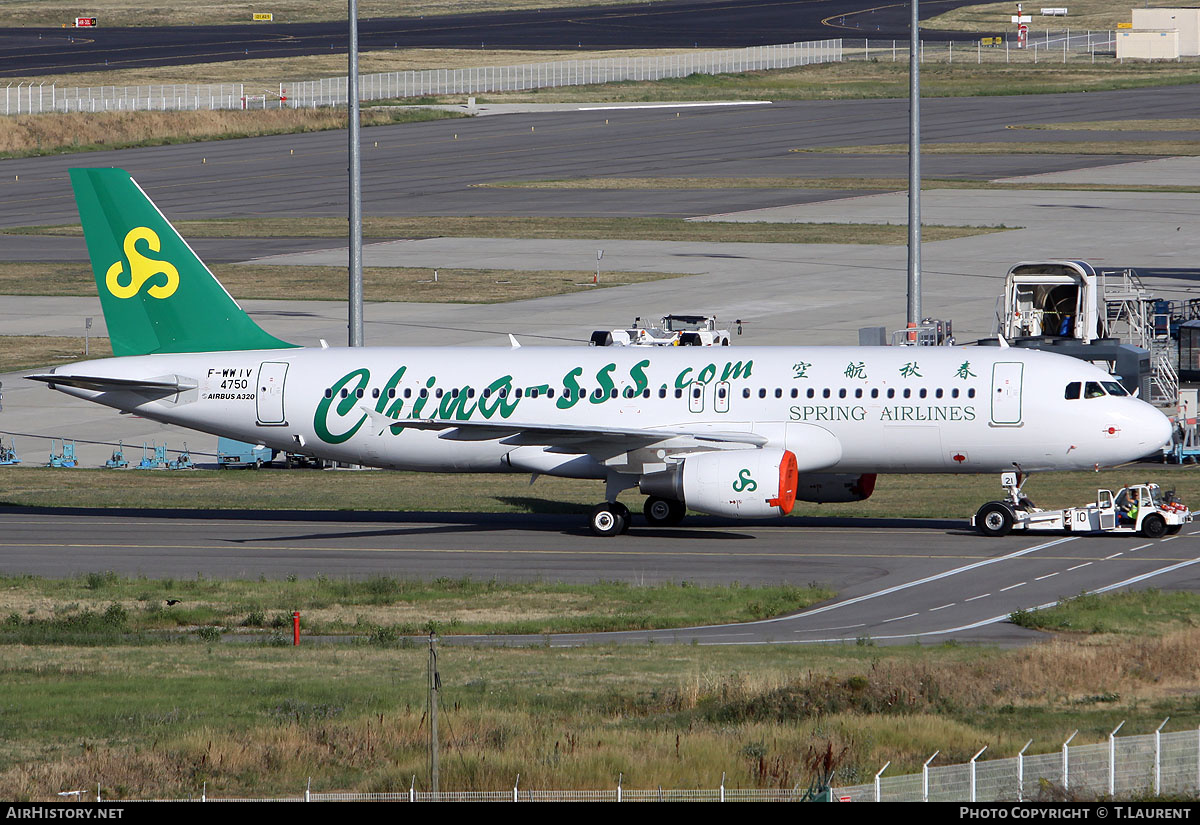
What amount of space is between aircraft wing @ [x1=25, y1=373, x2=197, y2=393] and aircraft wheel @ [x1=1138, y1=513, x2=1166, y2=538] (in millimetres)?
25975

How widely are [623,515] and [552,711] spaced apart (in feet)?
66.1

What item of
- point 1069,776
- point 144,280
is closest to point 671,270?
point 144,280

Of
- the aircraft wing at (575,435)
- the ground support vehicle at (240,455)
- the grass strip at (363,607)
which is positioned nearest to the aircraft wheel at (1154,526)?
the aircraft wing at (575,435)

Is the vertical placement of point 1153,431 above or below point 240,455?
above

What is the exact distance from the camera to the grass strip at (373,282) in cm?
9156

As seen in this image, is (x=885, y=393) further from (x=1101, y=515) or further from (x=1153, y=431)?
(x=1153, y=431)

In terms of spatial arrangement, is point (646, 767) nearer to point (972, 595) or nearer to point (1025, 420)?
point (972, 595)

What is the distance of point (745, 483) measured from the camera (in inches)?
1700

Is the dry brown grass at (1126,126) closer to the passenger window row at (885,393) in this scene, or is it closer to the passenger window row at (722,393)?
the passenger window row at (722,393)

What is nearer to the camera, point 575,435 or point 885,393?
point 885,393

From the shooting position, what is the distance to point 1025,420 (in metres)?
44.3

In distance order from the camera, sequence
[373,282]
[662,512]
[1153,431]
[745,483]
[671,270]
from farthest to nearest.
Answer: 1. [671,270]
2. [373,282]
3. [662,512]
4. [1153,431]
5. [745,483]

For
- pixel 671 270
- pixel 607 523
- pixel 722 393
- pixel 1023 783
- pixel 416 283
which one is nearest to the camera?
pixel 1023 783

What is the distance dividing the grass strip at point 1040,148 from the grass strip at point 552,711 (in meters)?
108
